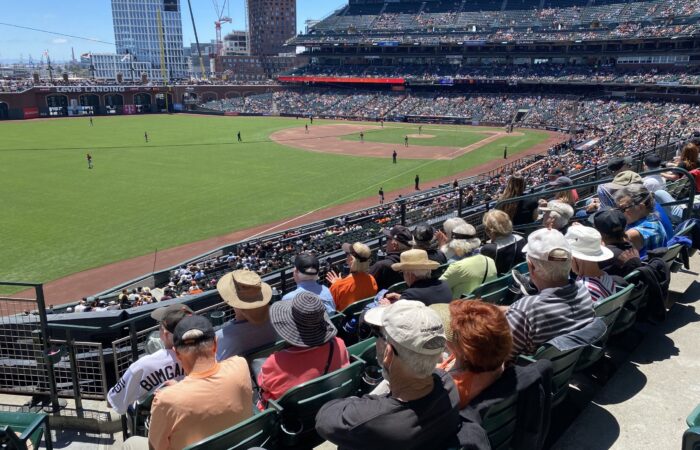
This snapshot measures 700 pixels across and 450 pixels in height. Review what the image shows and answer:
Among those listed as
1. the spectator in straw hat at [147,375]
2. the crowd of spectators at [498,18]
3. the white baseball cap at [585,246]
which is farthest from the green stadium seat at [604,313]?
the crowd of spectators at [498,18]

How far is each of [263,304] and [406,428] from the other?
2124 millimetres

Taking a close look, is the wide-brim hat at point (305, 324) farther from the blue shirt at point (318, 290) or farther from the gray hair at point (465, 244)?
the gray hair at point (465, 244)

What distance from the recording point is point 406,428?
8.93ft

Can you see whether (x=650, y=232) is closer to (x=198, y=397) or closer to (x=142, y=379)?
(x=198, y=397)

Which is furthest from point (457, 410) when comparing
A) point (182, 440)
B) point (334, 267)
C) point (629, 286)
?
point (334, 267)

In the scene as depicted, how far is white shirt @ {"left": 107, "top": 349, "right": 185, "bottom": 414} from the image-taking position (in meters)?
4.15

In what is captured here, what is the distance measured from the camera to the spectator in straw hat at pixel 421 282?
15.7 ft

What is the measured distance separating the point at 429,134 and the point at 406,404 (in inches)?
2280

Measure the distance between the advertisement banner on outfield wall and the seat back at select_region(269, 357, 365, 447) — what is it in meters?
87.6

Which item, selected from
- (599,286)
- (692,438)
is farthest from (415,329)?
(599,286)

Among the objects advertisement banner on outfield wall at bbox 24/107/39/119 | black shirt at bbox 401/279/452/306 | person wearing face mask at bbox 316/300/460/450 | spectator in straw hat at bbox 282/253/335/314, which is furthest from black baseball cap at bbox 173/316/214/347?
advertisement banner on outfield wall at bbox 24/107/39/119

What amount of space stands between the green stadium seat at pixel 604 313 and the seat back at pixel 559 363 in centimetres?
21

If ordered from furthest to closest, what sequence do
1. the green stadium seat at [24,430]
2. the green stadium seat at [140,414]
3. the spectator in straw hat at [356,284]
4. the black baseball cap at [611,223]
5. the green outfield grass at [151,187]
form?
the green outfield grass at [151,187]
the spectator in straw hat at [356,284]
the black baseball cap at [611,223]
the green stadium seat at [140,414]
the green stadium seat at [24,430]

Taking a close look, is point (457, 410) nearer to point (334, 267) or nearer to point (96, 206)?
point (334, 267)
